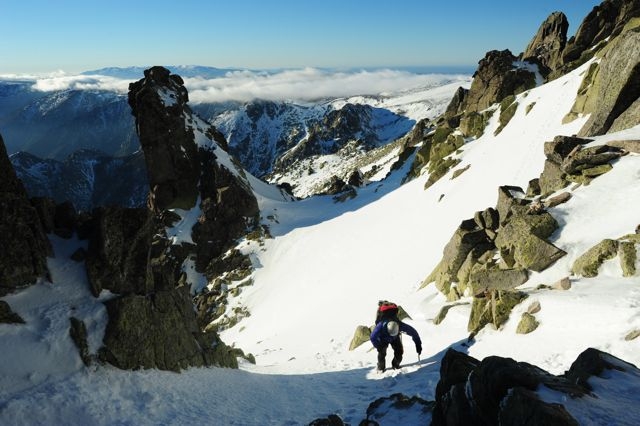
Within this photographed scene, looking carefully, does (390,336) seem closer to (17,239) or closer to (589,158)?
(589,158)

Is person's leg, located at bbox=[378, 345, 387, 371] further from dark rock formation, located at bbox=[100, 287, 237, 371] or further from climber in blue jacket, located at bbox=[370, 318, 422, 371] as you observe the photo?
dark rock formation, located at bbox=[100, 287, 237, 371]

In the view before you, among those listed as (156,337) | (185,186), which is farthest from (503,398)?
(185,186)

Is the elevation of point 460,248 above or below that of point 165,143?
below

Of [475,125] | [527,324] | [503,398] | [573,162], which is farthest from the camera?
[475,125]

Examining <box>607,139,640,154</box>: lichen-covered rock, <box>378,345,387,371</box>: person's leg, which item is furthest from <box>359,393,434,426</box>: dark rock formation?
<box>607,139,640,154</box>: lichen-covered rock

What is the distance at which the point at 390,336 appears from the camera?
1733 centimetres

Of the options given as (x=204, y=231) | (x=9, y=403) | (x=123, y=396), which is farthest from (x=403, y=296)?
(x=204, y=231)

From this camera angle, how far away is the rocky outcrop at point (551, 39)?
86.8 metres

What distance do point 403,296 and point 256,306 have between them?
2216 centimetres

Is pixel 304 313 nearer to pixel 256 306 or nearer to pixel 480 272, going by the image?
pixel 256 306

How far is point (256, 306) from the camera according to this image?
46.5m

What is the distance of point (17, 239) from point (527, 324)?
20409 mm

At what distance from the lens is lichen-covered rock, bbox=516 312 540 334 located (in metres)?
15.4

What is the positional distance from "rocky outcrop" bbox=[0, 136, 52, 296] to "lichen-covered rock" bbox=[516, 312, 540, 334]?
19.3 m
